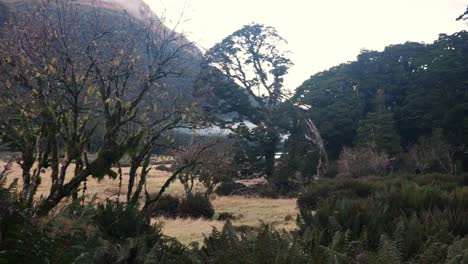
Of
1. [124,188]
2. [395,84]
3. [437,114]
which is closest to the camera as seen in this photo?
[124,188]

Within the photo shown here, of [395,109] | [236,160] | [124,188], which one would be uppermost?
[395,109]

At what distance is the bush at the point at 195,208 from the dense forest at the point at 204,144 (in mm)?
63

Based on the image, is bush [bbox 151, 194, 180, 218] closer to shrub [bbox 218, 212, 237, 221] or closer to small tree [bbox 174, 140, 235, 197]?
shrub [bbox 218, 212, 237, 221]

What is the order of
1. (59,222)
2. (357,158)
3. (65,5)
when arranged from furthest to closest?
1. (357,158)
2. (65,5)
3. (59,222)

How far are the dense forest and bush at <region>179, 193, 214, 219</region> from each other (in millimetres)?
63

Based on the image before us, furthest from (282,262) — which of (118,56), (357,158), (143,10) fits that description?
(357,158)

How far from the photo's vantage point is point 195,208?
47.5 ft

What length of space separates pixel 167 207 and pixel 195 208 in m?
1.13

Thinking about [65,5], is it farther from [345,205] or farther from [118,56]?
[345,205]

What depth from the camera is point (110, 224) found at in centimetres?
543

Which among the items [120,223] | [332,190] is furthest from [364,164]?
[120,223]

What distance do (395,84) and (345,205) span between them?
31.5 meters

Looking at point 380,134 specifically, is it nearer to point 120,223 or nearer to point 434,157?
point 434,157


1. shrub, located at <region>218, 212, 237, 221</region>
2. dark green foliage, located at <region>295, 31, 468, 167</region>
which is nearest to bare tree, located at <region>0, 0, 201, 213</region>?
shrub, located at <region>218, 212, 237, 221</region>
